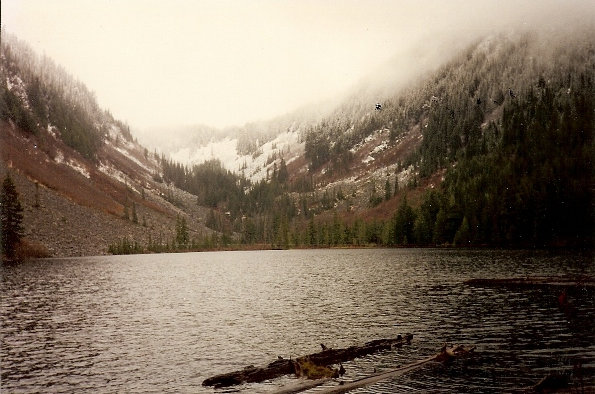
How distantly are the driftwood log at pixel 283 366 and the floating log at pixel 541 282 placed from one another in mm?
44400

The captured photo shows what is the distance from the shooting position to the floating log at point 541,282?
6950 centimetres

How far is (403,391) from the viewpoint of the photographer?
30969 millimetres

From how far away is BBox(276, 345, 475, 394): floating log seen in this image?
3050 cm

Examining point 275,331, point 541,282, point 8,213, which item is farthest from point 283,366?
point 8,213

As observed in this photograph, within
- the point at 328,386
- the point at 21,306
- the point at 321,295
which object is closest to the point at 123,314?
the point at 21,306

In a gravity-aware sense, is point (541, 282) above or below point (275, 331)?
above

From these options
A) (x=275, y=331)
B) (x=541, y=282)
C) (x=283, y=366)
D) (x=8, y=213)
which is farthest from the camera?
(x=8, y=213)

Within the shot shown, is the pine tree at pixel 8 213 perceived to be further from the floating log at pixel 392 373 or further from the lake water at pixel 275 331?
the floating log at pixel 392 373

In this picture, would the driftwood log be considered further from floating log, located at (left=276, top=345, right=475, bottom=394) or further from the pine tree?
the pine tree

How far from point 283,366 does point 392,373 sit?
8146 mm

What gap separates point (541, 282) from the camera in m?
75.1

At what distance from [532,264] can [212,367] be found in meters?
98.7

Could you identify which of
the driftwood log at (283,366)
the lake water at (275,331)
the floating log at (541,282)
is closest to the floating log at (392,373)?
the lake water at (275,331)

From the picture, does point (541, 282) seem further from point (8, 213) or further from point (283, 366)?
point (8, 213)
